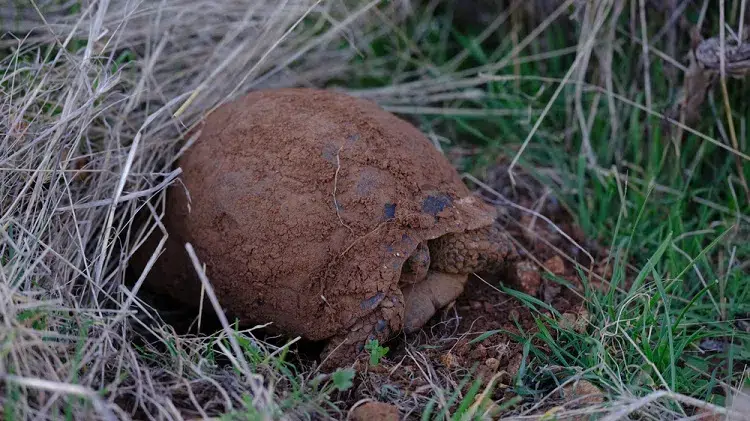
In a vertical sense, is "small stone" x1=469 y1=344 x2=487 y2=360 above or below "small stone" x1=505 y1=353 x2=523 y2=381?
above

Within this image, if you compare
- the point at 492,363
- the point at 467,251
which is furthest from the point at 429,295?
the point at 492,363

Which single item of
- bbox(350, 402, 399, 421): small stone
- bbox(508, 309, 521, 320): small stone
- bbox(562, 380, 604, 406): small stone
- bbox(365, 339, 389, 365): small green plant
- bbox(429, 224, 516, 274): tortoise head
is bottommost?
bbox(562, 380, 604, 406): small stone

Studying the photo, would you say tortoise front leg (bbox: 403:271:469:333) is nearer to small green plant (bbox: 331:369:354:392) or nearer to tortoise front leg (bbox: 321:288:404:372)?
tortoise front leg (bbox: 321:288:404:372)

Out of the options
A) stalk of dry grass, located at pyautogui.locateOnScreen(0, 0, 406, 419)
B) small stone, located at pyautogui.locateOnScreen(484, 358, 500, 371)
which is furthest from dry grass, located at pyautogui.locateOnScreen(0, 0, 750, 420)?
small stone, located at pyautogui.locateOnScreen(484, 358, 500, 371)

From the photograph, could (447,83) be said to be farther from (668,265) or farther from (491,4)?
(668,265)

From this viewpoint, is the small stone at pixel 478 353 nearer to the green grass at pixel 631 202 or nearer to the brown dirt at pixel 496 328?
the brown dirt at pixel 496 328

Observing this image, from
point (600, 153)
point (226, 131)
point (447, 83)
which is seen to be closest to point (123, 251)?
point (226, 131)

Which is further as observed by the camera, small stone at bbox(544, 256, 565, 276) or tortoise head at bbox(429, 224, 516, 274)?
small stone at bbox(544, 256, 565, 276)

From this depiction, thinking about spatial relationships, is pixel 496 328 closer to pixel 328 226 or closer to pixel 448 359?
pixel 448 359
